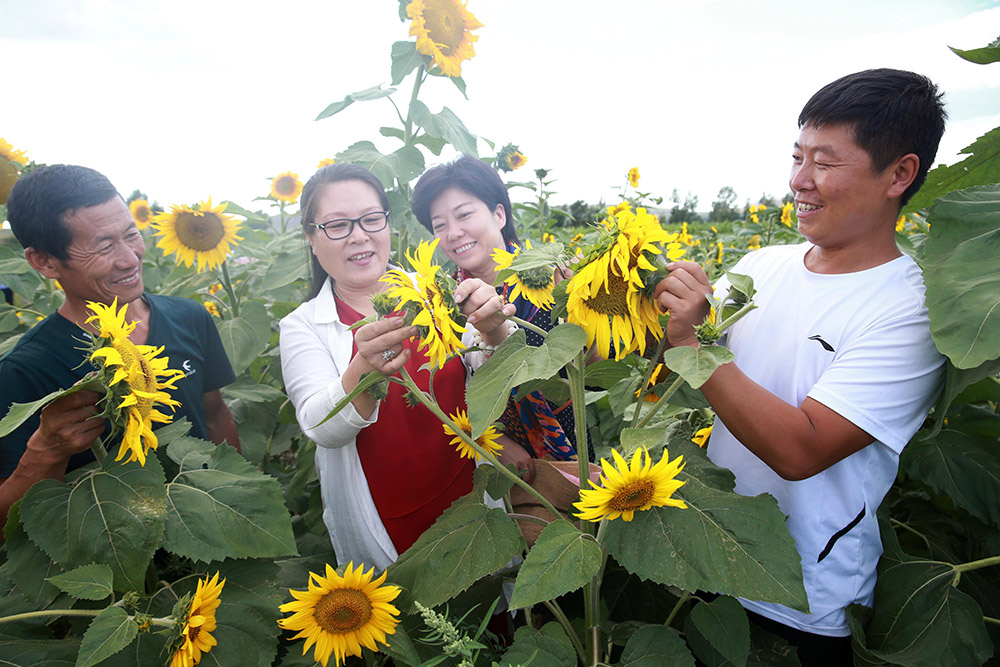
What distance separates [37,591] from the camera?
1113 mm

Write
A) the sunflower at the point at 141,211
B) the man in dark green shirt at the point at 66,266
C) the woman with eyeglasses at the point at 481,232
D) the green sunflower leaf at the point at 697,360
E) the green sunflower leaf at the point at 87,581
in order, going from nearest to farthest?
the green sunflower leaf at the point at 697,360 → the green sunflower leaf at the point at 87,581 → the man in dark green shirt at the point at 66,266 → the woman with eyeglasses at the point at 481,232 → the sunflower at the point at 141,211

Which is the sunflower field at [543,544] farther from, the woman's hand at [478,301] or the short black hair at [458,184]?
the short black hair at [458,184]

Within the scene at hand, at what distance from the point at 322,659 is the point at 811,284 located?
134cm

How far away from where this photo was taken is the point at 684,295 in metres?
1.04

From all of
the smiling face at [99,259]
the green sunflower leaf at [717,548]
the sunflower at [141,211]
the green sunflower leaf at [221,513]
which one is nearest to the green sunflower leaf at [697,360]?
the green sunflower leaf at [717,548]

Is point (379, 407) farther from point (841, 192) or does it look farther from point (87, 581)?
point (841, 192)

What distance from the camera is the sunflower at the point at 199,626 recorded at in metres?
1.08

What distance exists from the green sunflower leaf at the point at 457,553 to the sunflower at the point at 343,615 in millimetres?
58

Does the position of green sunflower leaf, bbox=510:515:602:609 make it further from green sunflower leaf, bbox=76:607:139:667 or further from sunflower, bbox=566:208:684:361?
green sunflower leaf, bbox=76:607:139:667

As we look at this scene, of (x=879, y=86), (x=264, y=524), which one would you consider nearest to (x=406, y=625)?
(x=264, y=524)

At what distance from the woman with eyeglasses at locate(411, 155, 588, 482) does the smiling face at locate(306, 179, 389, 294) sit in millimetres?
458

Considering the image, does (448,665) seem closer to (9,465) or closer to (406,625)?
(406,625)

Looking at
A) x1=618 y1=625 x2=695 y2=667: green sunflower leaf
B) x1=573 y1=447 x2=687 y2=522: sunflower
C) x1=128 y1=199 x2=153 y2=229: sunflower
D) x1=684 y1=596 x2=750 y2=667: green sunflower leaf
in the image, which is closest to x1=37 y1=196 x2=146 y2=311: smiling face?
x1=573 y1=447 x2=687 y2=522: sunflower

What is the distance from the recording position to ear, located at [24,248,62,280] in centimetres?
152
